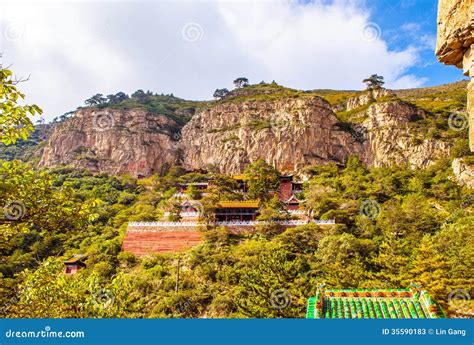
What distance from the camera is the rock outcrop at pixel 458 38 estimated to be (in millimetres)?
4020

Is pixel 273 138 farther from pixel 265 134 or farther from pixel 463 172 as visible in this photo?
pixel 463 172

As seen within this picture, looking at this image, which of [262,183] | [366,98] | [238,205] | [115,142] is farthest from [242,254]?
[366,98]

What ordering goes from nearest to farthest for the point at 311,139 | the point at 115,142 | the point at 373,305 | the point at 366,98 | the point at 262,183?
the point at 373,305 → the point at 262,183 → the point at 311,139 → the point at 115,142 → the point at 366,98

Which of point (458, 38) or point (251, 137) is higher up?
point (251, 137)

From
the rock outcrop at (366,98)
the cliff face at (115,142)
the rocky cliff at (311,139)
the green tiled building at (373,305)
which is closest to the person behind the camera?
the green tiled building at (373,305)

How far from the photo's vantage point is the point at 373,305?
9.12 metres

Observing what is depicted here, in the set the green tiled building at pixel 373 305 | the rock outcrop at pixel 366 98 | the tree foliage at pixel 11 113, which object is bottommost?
the green tiled building at pixel 373 305

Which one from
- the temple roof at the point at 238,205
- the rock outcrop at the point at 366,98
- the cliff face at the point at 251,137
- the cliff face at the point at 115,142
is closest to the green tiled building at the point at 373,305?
the temple roof at the point at 238,205

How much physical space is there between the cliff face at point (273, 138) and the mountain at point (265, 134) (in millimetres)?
161

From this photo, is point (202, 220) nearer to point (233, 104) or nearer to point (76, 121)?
point (233, 104)

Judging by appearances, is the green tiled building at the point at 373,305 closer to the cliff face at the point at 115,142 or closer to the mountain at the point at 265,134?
the mountain at the point at 265,134

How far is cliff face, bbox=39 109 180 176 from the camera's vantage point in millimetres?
67750

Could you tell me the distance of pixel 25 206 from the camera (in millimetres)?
5883

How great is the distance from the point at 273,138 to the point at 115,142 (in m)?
28.6
